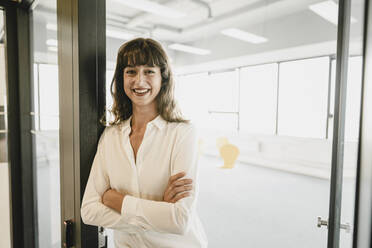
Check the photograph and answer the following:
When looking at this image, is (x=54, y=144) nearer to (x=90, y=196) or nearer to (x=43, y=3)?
(x=90, y=196)

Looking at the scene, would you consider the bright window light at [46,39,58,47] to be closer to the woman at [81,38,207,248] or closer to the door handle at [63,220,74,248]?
the woman at [81,38,207,248]

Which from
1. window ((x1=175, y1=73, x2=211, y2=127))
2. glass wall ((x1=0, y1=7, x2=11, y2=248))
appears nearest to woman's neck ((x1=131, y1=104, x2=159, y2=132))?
window ((x1=175, y1=73, x2=211, y2=127))

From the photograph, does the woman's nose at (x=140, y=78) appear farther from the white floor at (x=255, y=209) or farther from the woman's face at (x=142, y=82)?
the white floor at (x=255, y=209)

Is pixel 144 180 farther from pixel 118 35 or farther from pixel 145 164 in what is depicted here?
pixel 118 35

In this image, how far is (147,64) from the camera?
0.90m

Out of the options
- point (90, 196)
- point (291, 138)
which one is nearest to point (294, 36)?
point (291, 138)

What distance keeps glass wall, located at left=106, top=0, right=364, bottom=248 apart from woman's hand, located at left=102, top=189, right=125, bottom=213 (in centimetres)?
48

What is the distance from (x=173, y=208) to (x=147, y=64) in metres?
0.51

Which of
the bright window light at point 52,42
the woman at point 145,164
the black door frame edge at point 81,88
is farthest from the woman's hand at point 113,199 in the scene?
the bright window light at point 52,42

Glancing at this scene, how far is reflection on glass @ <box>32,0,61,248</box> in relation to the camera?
132 cm

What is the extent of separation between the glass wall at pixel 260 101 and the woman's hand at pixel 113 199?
48 centimetres

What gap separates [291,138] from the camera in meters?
4.50

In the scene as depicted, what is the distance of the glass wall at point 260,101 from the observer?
1.52 metres

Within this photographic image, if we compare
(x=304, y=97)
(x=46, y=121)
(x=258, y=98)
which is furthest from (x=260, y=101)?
(x=46, y=121)
